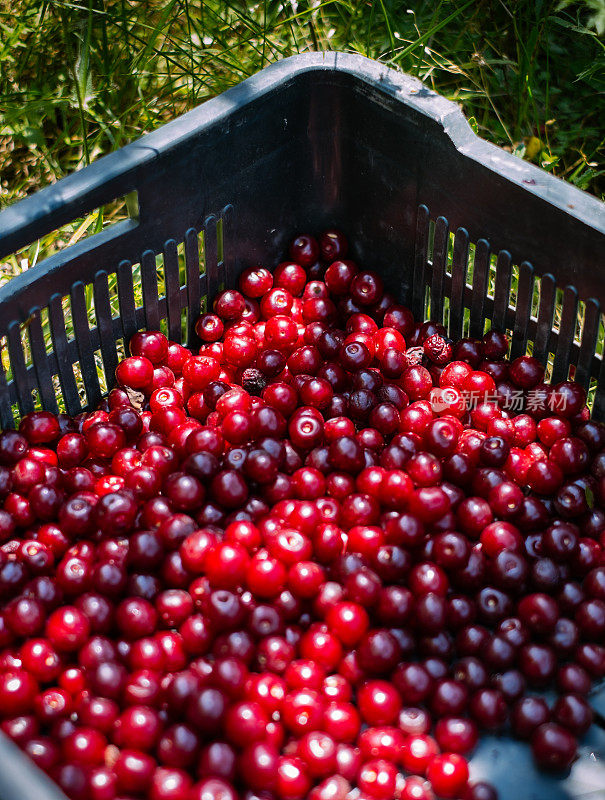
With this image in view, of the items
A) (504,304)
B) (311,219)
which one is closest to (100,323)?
(311,219)

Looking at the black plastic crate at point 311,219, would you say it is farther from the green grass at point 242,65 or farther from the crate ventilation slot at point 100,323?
the green grass at point 242,65

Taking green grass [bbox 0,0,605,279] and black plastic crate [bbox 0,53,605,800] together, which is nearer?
black plastic crate [bbox 0,53,605,800]

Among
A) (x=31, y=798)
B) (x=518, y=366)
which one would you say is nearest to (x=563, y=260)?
(x=518, y=366)

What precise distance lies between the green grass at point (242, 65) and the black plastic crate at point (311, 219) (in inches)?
36.7

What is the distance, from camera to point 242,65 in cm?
389

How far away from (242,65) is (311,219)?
3.46 feet

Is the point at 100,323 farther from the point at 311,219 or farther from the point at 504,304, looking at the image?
the point at 504,304

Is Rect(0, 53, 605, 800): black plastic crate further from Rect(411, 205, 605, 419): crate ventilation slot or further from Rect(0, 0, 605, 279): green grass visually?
Rect(0, 0, 605, 279): green grass

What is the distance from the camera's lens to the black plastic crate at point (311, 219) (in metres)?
2.52

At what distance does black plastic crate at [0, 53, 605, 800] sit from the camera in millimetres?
2523

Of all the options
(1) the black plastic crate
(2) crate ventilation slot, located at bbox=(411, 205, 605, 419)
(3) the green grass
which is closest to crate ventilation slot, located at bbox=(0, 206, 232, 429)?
(1) the black plastic crate

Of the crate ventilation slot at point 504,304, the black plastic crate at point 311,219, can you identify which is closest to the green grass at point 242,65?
the black plastic crate at point 311,219

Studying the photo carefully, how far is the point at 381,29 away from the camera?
13.4 ft

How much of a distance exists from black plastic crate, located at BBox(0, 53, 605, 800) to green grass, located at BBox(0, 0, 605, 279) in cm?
93
